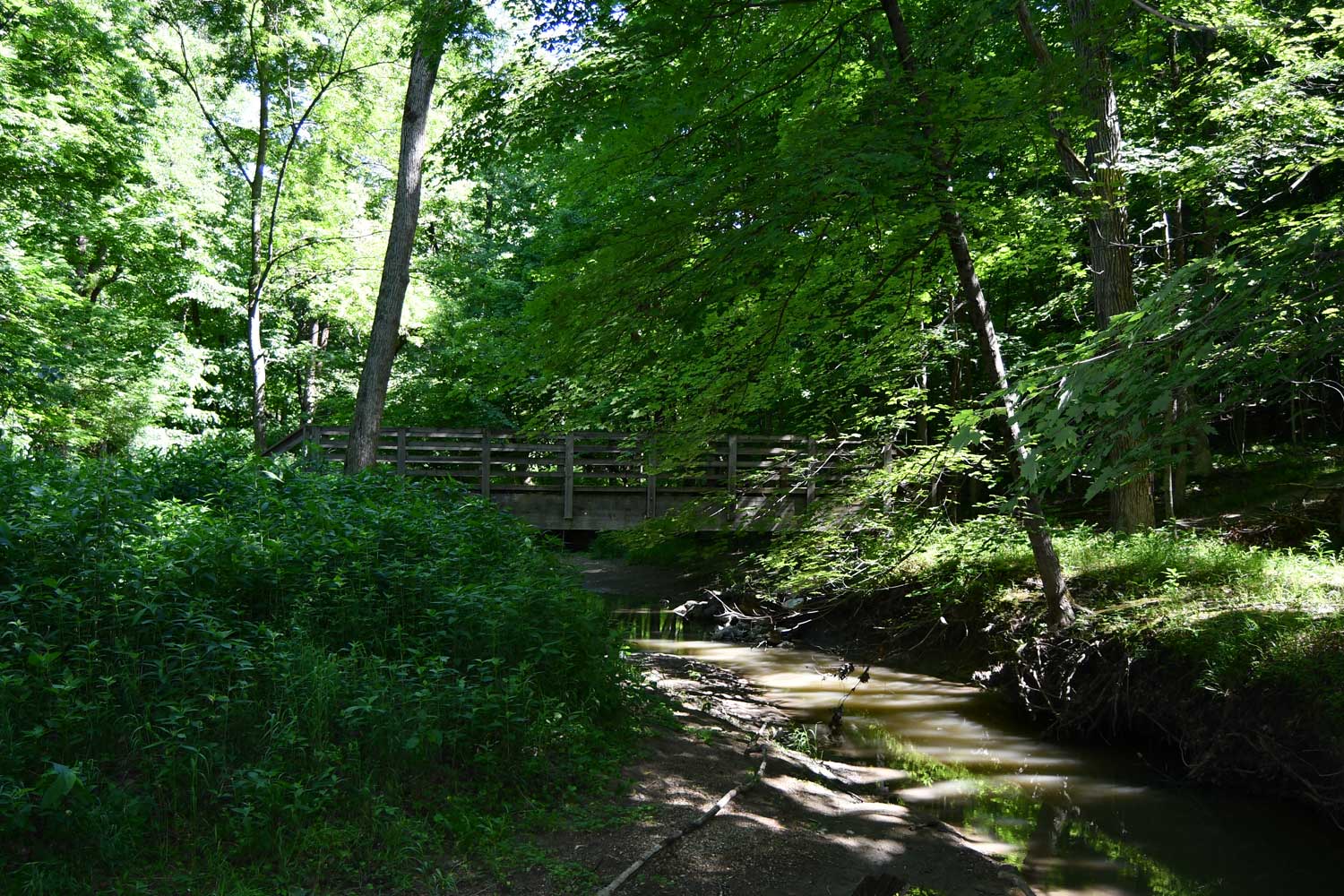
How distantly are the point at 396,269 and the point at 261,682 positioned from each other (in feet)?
23.2

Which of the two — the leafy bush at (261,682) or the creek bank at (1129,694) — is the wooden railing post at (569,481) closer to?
the creek bank at (1129,694)

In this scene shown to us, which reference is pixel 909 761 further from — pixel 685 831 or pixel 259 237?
pixel 259 237

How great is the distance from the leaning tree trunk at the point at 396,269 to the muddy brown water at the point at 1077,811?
6.15 metres

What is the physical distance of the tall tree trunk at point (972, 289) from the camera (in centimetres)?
632

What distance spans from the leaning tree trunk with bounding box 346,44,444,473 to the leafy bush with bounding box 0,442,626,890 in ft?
12.9

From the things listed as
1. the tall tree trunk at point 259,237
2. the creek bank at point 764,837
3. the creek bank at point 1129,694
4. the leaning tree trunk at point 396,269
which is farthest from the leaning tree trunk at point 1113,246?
the tall tree trunk at point 259,237

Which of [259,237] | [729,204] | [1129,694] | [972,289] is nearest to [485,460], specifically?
[259,237]

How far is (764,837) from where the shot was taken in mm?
4871

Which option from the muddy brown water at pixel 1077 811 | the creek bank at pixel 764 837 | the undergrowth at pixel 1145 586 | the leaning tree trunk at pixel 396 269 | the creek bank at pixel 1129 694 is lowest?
the muddy brown water at pixel 1077 811

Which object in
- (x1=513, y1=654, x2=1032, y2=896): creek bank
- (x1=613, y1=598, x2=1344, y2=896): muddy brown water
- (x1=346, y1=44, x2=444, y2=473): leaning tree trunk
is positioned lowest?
(x1=613, y1=598, x2=1344, y2=896): muddy brown water

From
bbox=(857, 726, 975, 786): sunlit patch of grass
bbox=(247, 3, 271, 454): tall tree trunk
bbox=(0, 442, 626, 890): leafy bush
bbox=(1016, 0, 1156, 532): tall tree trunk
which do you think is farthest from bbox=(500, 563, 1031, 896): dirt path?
bbox=(247, 3, 271, 454): tall tree trunk

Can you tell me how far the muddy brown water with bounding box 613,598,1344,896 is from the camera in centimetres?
540

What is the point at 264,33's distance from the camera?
53.2 feet

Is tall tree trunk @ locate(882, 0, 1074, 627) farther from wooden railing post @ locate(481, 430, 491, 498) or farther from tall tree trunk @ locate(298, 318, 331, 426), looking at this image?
tall tree trunk @ locate(298, 318, 331, 426)
